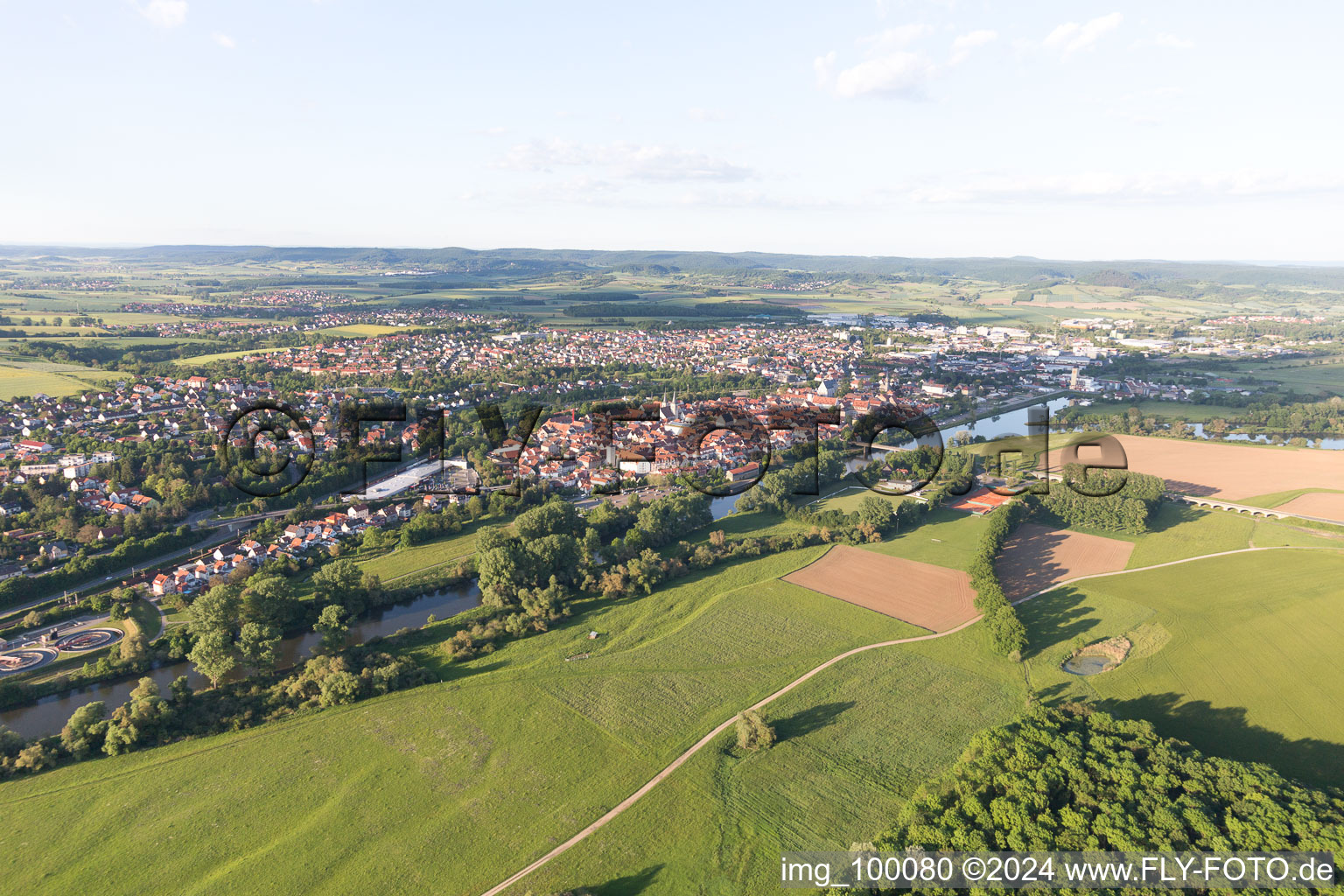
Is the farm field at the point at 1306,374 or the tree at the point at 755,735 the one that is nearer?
the tree at the point at 755,735

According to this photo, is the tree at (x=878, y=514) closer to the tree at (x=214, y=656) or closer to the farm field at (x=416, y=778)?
the farm field at (x=416, y=778)

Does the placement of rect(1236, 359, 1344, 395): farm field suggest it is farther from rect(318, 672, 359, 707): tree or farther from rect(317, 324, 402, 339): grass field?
rect(317, 324, 402, 339): grass field

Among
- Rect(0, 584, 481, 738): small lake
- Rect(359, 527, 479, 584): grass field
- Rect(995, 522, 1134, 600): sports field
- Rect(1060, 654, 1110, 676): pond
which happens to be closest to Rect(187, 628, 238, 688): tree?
Rect(0, 584, 481, 738): small lake

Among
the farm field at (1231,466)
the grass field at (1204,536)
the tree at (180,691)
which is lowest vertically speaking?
the tree at (180,691)

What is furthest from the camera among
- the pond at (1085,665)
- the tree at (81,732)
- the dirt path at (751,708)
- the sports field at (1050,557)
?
the sports field at (1050,557)

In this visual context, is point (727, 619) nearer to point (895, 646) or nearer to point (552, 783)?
point (895, 646)

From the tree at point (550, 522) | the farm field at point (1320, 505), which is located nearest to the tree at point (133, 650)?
the tree at point (550, 522)
